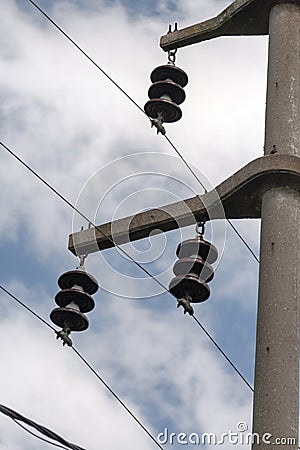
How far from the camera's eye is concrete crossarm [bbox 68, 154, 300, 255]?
6254mm

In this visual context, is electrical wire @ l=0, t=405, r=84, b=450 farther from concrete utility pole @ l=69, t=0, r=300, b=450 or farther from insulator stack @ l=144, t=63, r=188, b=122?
insulator stack @ l=144, t=63, r=188, b=122

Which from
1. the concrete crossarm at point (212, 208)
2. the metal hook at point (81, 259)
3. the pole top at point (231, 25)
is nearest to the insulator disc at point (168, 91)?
the pole top at point (231, 25)

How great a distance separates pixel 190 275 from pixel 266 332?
0.94 m

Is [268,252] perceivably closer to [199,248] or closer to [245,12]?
[199,248]

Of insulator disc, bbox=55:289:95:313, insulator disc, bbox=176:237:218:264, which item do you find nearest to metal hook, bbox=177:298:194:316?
insulator disc, bbox=176:237:218:264

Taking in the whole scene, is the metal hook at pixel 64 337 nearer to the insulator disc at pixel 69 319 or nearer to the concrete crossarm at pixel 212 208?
the insulator disc at pixel 69 319

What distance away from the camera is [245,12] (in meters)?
7.43

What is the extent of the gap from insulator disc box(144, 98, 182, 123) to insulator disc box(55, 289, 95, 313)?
1.29m

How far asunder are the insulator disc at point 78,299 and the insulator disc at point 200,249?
609 millimetres

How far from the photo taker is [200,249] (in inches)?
261

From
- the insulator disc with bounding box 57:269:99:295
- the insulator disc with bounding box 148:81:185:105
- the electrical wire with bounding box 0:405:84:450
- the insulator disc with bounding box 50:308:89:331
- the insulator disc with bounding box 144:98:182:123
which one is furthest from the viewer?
the insulator disc with bounding box 148:81:185:105

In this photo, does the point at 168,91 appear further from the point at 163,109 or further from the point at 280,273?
the point at 280,273

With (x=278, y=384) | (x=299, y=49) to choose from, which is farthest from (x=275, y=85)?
(x=278, y=384)

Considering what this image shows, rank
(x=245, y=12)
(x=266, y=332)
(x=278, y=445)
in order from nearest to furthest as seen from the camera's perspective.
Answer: (x=278, y=445), (x=266, y=332), (x=245, y=12)
